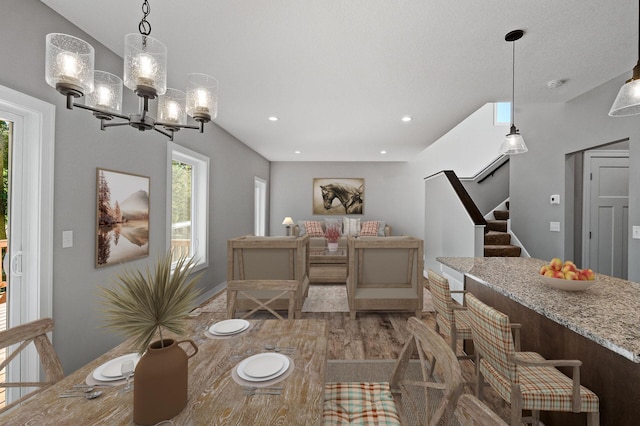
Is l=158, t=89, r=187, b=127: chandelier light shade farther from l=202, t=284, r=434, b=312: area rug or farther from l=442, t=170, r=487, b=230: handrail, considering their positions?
l=442, t=170, r=487, b=230: handrail

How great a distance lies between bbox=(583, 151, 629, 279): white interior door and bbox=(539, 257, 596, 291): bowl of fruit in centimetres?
252

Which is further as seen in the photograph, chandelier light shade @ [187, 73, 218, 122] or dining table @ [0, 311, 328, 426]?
chandelier light shade @ [187, 73, 218, 122]

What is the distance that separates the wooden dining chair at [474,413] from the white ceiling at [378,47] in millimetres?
Result: 2036

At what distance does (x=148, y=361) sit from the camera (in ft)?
2.71

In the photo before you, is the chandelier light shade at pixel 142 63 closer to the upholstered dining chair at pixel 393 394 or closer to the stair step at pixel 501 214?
the upholstered dining chair at pixel 393 394

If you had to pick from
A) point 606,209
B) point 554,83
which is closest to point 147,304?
point 554,83

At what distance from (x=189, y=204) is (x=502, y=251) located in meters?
4.45

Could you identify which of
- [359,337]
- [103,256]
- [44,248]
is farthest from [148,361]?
[359,337]

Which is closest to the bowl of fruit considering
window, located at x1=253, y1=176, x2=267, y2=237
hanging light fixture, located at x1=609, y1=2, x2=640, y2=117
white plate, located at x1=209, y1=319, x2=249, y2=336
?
hanging light fixture, located at x1=609, y1=2, x2=640, y2=117

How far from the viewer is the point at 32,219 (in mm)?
1819

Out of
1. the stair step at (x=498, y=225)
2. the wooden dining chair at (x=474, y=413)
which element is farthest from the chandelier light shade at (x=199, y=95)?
the stair step at (x=498, y=225)

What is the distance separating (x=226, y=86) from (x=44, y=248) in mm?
2063

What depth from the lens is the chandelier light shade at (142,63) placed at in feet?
3.89

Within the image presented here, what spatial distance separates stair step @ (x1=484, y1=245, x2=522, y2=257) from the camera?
4191 millimetres
